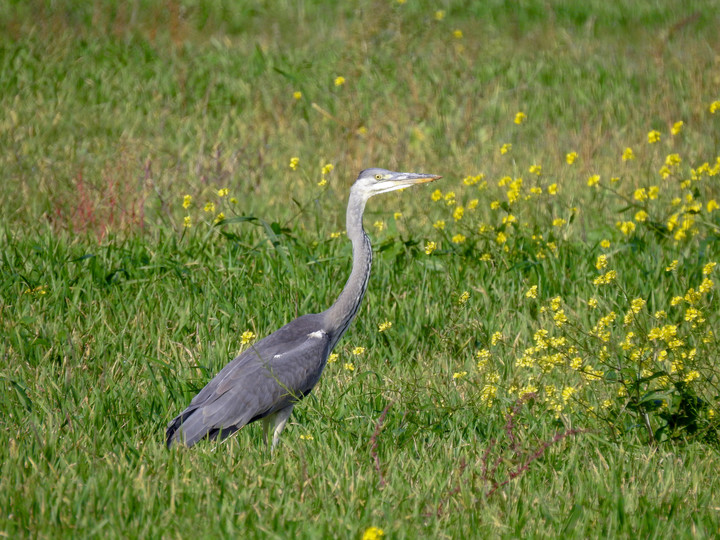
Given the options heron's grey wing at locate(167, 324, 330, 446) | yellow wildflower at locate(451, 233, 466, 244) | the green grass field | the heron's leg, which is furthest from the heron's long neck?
yellow wildflower at locate(451, 233, 466, 244)

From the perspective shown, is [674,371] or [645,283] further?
[645,283]

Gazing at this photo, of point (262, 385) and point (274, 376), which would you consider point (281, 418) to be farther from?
point (274, 376)

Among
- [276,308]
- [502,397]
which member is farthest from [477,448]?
[276,308]

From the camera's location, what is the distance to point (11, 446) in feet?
12.1

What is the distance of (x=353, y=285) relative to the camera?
460cm

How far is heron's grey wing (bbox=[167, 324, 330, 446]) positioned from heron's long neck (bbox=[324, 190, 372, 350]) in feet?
0.44

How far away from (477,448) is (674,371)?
100 centimetres

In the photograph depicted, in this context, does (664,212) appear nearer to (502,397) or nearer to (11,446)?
(502,397)

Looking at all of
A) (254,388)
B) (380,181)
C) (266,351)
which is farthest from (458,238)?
(254,388)

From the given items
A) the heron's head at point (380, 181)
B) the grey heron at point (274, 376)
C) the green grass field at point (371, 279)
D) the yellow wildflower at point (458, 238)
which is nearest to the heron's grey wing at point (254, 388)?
the grey heron at point (274, 376)

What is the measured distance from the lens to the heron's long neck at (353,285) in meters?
4.55

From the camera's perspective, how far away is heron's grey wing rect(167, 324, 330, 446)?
409cm

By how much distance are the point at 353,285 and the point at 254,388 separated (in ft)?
2.54

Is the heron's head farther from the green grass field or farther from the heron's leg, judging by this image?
the heron's leg
